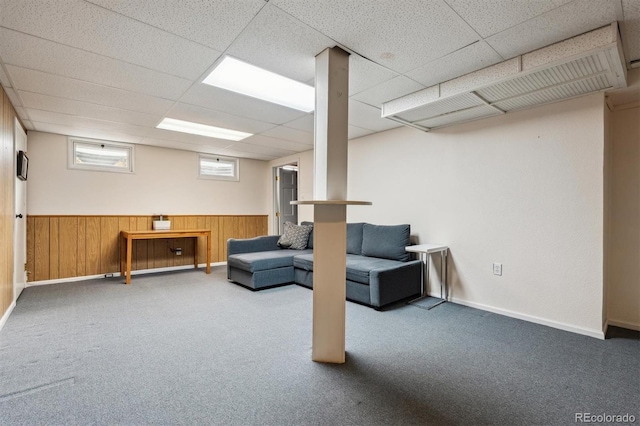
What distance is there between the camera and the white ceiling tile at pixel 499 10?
1719 mm

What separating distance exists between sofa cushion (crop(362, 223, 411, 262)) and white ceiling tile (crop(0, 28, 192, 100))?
277 cm

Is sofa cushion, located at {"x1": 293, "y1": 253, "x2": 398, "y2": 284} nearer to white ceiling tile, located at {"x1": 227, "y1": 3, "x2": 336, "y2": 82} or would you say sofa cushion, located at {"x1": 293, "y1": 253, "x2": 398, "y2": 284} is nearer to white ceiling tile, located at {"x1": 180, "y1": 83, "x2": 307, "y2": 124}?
white ceiling tile, located at {"x1": 180, "y1": 83, "x2": 307, "y2": 124}

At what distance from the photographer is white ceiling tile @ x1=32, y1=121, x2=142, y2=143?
4.10m

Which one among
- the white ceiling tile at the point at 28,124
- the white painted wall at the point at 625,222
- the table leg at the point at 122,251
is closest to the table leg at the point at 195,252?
the table leg at the point at 122,251

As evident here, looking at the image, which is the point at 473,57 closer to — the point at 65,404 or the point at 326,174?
the point at 326,174

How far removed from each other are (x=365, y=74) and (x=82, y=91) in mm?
2672

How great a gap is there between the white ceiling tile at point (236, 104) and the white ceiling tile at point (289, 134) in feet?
1.53

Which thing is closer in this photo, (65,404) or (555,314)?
(65,404)

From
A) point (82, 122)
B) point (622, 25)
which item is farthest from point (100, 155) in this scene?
point (622, 25)

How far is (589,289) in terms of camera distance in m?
2.63

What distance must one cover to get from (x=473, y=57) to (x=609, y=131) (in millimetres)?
1645

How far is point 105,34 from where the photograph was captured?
1999mm

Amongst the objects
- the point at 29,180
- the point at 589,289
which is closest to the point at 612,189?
the point at 589,289

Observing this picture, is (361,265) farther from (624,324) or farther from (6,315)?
(6,315)
